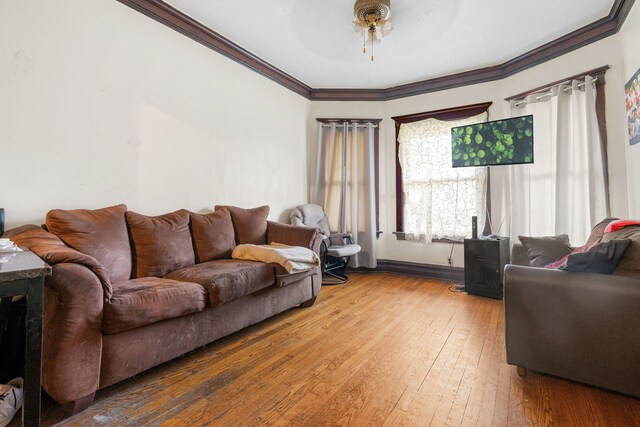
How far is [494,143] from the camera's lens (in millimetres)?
3502

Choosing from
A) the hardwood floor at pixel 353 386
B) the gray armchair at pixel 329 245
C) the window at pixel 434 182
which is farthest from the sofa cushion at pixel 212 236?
the window at pixel 434 182

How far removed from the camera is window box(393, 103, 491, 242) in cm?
399

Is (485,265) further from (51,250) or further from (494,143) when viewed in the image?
(51,250)

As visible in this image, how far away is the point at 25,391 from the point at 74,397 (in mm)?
268

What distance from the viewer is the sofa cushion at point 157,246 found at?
7.38ft

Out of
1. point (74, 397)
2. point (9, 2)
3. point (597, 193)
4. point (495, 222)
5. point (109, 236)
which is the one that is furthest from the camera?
point (495, 222)

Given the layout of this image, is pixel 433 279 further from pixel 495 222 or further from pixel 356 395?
pixel 356 395

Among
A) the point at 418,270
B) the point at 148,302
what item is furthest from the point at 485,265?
the point at 148,302

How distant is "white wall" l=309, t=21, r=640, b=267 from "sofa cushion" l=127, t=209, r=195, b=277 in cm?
276

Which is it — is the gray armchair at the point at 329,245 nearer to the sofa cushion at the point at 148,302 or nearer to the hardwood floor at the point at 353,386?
the hardwood floor at the point at 353,386

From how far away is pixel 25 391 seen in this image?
1204 mm

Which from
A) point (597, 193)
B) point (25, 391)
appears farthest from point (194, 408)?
point (597, 193)

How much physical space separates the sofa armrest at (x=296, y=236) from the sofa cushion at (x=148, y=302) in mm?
1280

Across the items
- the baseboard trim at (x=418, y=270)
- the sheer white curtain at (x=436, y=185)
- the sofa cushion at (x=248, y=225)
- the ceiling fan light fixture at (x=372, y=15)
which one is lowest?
the baseboard trim at (x=418, y=270)
